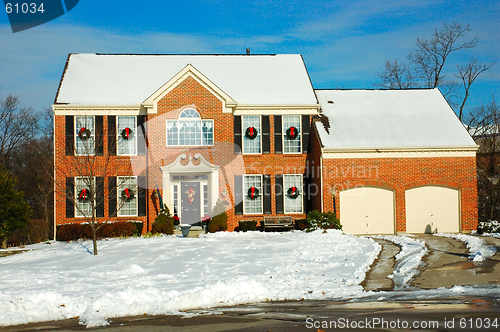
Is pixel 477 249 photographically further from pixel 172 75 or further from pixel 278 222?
pixel 172 75

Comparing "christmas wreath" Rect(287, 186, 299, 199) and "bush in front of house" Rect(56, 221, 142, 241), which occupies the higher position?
"christmas wreath" Rect(287, 186, 299, 199)

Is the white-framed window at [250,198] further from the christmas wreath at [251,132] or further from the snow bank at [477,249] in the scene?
the snow bank at [477,249]

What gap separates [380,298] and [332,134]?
15.6m

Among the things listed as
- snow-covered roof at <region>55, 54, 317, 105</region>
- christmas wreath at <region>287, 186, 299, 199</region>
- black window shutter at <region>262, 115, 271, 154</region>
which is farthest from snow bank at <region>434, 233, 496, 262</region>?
snow-covered roof at <region>55, 54, 317, 105</region>

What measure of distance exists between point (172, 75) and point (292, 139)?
7626 millimetres

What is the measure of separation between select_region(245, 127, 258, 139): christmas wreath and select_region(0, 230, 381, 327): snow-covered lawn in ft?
19.5

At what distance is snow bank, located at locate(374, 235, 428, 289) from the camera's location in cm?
1127

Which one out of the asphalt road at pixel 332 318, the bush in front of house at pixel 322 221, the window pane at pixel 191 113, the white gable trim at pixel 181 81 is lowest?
the asphalt road at pixel 332 318

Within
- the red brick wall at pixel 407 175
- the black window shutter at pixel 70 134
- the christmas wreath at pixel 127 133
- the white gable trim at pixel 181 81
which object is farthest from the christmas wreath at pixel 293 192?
the black window shutter at pixel 70 134

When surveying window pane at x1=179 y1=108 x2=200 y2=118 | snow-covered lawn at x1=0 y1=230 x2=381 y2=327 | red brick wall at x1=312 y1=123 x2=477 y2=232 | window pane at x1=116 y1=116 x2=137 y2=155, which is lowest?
snow-covered lawn at x1=0 y1=230 x2=381 y2=327

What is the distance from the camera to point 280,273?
12539 mm

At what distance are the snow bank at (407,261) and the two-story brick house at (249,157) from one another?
4.92m

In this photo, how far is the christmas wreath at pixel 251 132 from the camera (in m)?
24.5

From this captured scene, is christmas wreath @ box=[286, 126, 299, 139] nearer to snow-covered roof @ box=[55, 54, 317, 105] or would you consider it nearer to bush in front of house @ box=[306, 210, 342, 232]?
snow-covered roof @ box=[55, 54, 317, 105]
